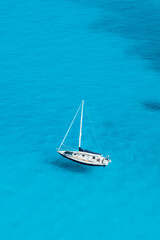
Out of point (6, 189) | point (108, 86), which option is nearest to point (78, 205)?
point (6, 189)

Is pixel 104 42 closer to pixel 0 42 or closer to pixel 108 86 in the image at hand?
pixel 108 86

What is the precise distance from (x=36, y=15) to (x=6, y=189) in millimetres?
68288

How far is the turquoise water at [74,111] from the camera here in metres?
73.4

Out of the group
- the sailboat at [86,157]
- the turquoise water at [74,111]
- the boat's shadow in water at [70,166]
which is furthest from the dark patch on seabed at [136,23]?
the boat's shadow in water at [70,166]

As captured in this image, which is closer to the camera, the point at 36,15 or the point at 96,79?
the point at 96,79

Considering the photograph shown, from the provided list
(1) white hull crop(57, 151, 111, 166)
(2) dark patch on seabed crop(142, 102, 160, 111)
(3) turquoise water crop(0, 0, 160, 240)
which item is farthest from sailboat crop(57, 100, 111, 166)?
(2) dark patch on seabed crop(142, 102, 160, 111)

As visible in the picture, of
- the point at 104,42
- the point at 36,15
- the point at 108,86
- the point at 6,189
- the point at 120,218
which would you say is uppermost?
the point at 36,15

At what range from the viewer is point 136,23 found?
126 metres

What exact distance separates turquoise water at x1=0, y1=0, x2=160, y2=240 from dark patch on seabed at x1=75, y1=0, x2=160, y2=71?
30 cm

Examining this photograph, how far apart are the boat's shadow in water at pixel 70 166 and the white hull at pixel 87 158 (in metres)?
1.49

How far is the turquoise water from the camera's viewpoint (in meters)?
73.4

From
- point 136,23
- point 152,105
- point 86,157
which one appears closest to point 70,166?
point 86,157

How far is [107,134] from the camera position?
89625 mm

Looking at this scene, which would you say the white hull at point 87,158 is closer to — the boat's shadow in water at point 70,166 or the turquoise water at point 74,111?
the boat's shadow in water at point 70,166
